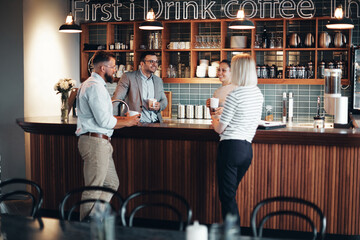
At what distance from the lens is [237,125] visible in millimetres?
3623

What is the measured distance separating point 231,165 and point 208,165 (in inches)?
32.6

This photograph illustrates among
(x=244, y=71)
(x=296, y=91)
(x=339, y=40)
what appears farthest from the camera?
(x=296, y=91)

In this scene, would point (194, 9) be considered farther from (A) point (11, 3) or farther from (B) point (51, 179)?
(B) point (51, 179)

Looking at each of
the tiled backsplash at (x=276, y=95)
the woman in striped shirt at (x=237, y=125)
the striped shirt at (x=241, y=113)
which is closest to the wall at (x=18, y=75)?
the tiled backsplash at (x=276, y=95)

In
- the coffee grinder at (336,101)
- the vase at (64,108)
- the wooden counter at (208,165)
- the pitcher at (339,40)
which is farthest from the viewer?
the pitcher at (339,40)

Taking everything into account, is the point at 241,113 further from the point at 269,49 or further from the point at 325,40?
the point at 325,40

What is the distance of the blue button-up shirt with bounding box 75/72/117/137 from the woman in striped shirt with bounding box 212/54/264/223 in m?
0.90

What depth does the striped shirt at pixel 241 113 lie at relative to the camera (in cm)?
355

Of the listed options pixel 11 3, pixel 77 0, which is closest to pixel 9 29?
pixel 11 3

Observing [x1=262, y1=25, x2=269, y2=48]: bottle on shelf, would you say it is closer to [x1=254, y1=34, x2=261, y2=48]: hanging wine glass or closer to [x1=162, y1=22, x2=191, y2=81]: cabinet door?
[x1=254, y1=34, x2=261, y2=48]: hanging wine glass

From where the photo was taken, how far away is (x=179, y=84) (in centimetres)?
736

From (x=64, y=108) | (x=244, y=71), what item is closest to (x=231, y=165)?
(x=244, y=71)

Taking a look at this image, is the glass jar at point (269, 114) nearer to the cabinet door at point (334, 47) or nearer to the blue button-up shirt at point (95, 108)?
the cabinet door at point (334, 47)

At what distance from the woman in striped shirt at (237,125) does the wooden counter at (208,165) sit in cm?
62
